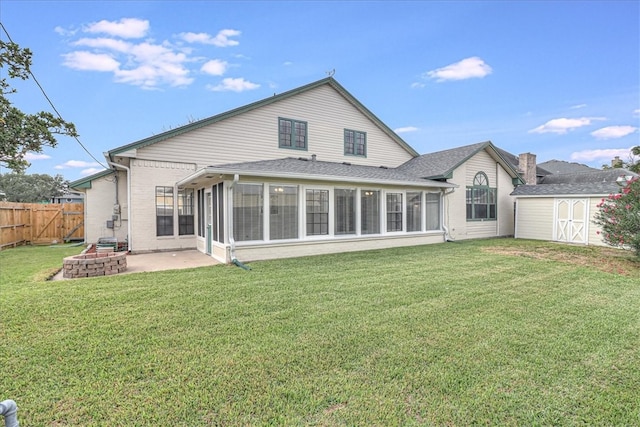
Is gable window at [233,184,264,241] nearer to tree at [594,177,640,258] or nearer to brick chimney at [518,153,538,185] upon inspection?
tree at [594,177,640,258]

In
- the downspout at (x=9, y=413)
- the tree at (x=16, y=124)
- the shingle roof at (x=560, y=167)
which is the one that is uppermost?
the shingle roof at (x=560, y=167)

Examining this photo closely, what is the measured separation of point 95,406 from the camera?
240 cm

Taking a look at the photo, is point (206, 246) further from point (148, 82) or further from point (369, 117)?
point (148, 82)

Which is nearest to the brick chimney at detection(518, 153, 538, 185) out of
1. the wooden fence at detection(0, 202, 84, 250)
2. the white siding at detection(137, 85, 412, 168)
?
the white siding at detection(137, 85, 412, 168)

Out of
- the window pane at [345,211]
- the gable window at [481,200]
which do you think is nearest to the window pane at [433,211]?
the gable window at [481,200]

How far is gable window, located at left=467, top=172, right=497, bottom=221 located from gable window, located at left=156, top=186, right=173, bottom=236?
12700mm

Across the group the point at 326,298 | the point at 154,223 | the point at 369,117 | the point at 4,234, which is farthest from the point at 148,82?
the point at 326,298

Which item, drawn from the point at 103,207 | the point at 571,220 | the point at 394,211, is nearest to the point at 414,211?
the point at 394,211

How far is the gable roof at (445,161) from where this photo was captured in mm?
13165

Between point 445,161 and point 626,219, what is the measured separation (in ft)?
22.0

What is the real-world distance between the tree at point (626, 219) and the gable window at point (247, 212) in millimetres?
10384

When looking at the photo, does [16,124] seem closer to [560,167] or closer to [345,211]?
[345,211]

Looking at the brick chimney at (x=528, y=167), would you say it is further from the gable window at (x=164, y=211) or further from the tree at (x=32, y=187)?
the tree at (x=32, y=187)

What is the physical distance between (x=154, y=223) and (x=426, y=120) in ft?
63.2
